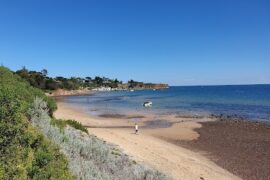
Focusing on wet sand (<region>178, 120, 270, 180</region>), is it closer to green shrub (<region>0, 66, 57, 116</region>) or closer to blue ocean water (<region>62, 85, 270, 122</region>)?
green shrub (<region>0, 66, 57, 116</region>)

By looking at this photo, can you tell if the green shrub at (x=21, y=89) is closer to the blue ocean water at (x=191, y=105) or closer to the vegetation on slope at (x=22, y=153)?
the vegetation on slope at (x=22, y=153)

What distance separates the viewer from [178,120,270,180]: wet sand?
1800 centimetres

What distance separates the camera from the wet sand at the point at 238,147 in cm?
1800

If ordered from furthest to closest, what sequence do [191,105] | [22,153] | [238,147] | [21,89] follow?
[191,105]
[238,147]
[21,89]
[22,153]

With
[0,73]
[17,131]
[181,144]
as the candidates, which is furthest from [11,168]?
[181,144]

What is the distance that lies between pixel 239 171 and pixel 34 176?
1396cm

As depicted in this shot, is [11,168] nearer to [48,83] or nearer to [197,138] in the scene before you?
[197,138]

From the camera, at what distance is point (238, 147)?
23969 millimetres

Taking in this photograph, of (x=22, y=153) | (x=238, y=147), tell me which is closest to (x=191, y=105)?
(x=238, y=147)

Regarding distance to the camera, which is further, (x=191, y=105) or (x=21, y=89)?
(x=191, y=105)

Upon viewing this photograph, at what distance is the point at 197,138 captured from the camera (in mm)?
28062

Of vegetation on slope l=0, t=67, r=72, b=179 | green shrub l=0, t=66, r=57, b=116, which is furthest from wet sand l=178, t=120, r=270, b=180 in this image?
vegetation on slope l=0, t=67, r=72, b=179

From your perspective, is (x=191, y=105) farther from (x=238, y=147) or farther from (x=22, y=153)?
(x=22, y=153)

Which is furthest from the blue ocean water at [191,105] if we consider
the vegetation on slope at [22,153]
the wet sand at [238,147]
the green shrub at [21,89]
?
the vegetation on slope at [22,153]
